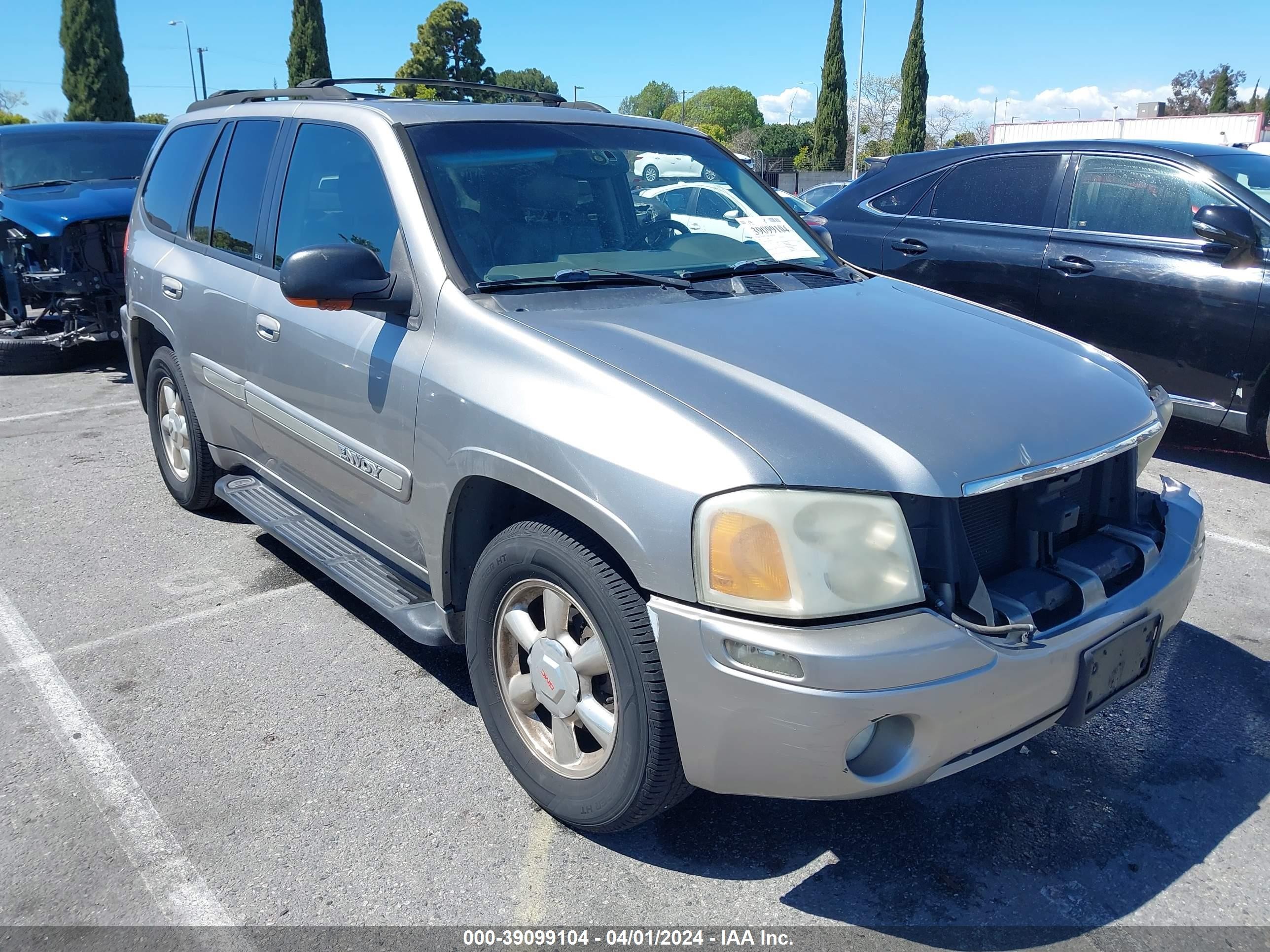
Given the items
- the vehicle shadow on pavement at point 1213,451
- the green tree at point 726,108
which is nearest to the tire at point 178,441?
the vehicle shadow on pavement at point 1213,451

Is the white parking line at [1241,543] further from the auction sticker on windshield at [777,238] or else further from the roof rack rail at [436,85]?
the roof rack rail at [436,85]

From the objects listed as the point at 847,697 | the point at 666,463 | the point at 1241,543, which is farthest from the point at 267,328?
the point at 1241,543

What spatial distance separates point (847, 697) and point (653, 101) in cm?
14989

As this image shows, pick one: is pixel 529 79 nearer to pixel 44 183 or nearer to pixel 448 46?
pixel 448 46

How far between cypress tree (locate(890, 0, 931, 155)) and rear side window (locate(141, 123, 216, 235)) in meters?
45.5

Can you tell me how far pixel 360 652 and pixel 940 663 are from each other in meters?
2.24

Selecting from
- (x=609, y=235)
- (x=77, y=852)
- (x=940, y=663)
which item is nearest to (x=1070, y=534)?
(x=940, y=663)

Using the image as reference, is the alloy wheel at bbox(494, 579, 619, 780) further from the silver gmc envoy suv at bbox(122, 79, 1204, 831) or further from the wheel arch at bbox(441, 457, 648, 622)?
the wheel arch at bbox(441, 457, 648, 622)

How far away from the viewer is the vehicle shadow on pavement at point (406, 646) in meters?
3.37

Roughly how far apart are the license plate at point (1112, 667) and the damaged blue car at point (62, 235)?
723 centimetres

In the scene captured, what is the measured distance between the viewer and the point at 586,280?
9.55 feet

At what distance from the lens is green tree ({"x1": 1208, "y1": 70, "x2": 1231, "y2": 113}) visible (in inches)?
2793

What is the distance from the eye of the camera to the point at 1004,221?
19.9ft

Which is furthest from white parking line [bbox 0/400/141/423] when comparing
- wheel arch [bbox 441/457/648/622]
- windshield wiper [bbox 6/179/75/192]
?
wheel arch [bbox 441/457/648/622]
